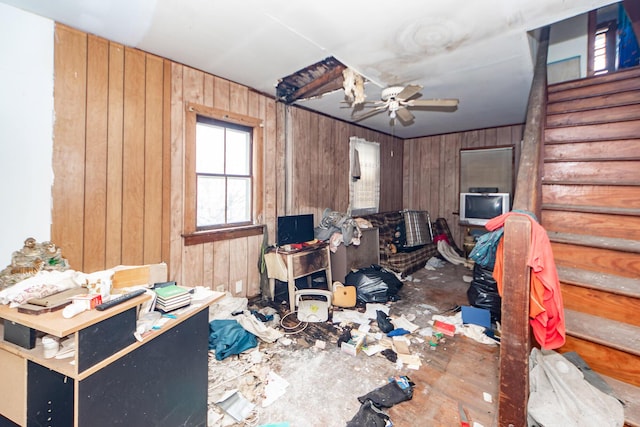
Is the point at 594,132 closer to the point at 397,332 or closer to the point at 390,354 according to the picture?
the point at 397,332

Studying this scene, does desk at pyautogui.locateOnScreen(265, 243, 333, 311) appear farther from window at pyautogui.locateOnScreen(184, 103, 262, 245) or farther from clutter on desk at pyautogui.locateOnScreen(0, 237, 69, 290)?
clutter on desk at pyautogui.locateOnScreen(0, 237, 69, 290)

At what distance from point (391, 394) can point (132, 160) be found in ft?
9.18

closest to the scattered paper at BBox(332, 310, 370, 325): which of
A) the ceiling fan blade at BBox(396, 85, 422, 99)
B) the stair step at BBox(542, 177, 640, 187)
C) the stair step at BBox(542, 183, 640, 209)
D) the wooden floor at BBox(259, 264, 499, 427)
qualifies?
the wooden floor at BBox(259, 264, 499, 427)

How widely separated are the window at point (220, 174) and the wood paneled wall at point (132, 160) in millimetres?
85

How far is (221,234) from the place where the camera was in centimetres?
299

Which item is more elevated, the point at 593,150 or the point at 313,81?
the point at 313,81

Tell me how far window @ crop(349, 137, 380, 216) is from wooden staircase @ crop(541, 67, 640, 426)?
9.11 ft

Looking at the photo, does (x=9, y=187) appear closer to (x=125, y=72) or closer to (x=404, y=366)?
(x=125, y=72)

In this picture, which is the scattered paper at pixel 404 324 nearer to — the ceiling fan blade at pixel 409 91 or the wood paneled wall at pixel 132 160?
the wood paneled wall at pixel 132 160

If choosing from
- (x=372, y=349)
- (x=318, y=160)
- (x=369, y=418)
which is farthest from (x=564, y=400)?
(x=318, y=160)

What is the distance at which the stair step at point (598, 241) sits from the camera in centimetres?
170

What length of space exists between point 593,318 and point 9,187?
392cm

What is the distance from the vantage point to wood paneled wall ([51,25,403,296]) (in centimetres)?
202

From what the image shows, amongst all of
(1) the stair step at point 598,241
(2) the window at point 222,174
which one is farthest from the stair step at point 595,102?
(2) the window at point 222,174
